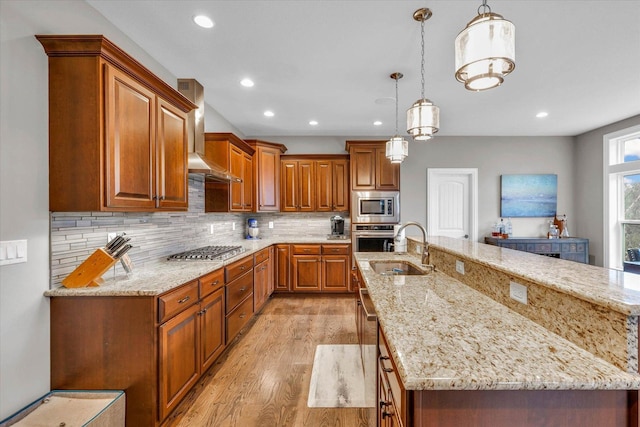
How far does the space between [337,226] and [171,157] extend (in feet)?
10.2

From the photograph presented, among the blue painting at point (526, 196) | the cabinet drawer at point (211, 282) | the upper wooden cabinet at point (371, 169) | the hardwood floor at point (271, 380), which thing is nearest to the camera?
the hardwood floor at point (271, 380)

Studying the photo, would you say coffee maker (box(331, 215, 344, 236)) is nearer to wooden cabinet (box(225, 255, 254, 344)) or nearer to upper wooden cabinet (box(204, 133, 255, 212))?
upper wooden cabinet (box(204, 133, 255, 212))

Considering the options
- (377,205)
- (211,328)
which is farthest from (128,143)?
(377,205)

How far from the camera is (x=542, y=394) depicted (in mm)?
792

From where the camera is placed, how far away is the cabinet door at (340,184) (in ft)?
15.7

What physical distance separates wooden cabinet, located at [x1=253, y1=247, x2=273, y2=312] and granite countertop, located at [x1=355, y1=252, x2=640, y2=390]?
7.61 ft

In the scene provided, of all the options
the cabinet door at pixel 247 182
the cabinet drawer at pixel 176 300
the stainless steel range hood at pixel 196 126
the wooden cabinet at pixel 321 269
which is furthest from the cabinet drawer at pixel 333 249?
the cabinet drawer at pixel 176 300

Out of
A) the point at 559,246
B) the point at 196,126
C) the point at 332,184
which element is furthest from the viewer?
the point at 332,184

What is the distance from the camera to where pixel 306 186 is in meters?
4.78

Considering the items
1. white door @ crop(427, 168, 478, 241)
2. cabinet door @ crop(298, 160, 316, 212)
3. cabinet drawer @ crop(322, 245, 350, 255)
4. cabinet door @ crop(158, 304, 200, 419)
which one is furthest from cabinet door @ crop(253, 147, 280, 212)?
white door @ crop(427, 168, 478, 241)

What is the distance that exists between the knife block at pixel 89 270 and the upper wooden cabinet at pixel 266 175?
8.81 feet

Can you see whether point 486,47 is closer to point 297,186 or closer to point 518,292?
point 518,292

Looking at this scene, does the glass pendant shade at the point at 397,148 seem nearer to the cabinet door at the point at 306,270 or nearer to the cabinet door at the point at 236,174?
the cabinet door at the point at 236,174

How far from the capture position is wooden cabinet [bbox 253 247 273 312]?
11.3ft
